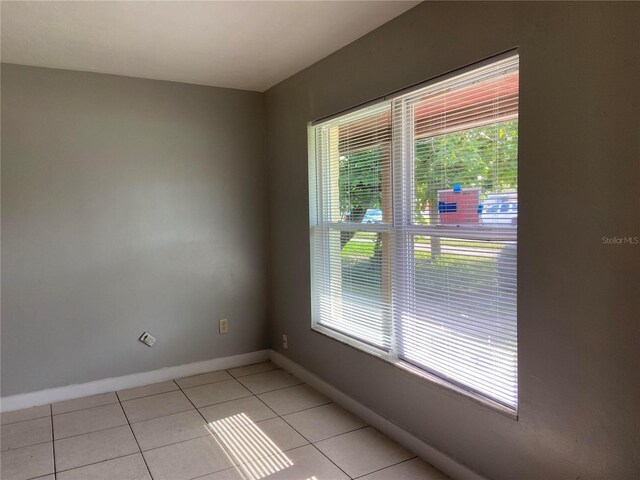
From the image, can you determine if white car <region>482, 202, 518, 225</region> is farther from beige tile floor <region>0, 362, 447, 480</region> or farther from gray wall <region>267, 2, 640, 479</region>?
beige tile floor <region>0, 362, 447, 480</region>

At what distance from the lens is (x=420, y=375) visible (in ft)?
7.63

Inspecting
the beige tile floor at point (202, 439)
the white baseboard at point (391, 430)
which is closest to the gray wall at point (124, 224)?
the beige tile floor at point (202, 439)

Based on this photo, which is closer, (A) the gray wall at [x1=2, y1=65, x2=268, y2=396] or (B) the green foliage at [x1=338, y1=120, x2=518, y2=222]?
(B) the green foliage at [x1=338, y1=120, x2=518, y2=222]

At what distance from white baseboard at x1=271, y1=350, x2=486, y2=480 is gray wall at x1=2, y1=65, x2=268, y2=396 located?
789 millimetres

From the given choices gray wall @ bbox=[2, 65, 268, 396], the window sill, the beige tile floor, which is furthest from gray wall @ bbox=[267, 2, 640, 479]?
gray wall @ bbox=[2, 65, 268, 396]

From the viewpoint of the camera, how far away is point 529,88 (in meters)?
1.74

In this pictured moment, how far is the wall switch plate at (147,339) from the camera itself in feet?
11.4

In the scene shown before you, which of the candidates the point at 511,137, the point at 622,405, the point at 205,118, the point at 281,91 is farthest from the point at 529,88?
the point at 205,118

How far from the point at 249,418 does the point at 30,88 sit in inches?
106

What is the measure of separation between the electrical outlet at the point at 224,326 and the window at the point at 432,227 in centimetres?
109

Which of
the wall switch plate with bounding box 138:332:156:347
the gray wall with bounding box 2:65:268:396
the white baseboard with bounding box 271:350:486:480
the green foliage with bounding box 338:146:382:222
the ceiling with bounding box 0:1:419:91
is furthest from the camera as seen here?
the wall switch plate with bounding box 138:332:156:347

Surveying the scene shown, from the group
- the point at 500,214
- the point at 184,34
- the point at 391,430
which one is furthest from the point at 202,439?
the point at 184,34

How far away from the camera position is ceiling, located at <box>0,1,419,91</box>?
7.40 ft

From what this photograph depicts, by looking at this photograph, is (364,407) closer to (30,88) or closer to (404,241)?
(404,241)
